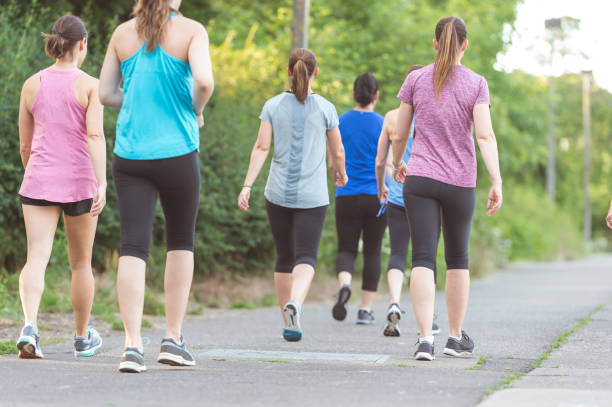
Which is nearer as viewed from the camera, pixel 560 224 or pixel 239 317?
pixel 239 317

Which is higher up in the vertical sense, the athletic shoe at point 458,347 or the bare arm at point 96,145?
the bare arm at point 96,145

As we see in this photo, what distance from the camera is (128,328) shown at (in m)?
5.14

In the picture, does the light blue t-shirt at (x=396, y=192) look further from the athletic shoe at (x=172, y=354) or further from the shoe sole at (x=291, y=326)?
the athletic shoe at (x=172, y=354)

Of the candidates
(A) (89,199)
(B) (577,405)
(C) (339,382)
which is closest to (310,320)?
(A) (89,199)

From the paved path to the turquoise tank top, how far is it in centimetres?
114

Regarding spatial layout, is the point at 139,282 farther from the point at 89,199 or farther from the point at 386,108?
the point at 386,108

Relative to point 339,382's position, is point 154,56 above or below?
above

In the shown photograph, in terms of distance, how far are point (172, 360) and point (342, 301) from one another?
354 cm

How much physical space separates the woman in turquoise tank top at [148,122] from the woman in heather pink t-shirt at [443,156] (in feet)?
4.71

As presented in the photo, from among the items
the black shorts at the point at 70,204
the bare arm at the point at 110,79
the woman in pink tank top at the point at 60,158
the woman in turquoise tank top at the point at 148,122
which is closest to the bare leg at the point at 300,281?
the woman in pink tank top at the point at 60,158

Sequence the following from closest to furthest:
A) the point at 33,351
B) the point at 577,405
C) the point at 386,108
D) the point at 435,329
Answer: the point at 577,405
the point at 33,351
the point at 435,329
the point at 386,108

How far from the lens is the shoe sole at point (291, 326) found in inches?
283

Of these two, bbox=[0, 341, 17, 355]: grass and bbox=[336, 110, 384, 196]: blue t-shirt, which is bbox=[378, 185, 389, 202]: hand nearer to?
Answer: bbox=[336, 110, 384, 196]: blue t-shirt

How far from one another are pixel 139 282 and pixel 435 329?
3.22m
